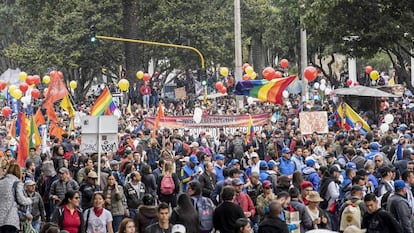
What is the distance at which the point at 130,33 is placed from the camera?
4503cm

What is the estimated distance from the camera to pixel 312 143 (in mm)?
21656

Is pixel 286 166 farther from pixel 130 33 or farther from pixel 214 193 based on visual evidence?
pixel 130 33

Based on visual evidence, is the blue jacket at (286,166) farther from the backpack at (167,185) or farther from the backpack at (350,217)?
the backpack at (350,217)

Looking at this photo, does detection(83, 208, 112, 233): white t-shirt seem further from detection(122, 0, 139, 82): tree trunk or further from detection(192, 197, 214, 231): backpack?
detection(122, 0, 139, 82): tree trunk

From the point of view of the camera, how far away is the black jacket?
11148 millimetres

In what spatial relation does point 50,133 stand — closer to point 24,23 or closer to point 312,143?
point 312,143

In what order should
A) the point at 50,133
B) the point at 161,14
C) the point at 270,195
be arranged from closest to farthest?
the point at 270,195
the point at 50,133
the point at 161,14

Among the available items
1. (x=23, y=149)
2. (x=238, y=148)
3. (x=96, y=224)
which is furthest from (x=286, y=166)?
(x=96, y=224)

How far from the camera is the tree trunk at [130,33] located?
4522cm

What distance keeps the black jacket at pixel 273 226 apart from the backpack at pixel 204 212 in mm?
1997

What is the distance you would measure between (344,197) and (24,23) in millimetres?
45847

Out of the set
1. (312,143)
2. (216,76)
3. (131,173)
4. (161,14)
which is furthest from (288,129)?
(216,76)

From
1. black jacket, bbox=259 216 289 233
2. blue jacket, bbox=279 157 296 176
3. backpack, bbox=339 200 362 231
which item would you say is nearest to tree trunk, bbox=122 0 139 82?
blue jacket, bbox=279 157 296 176

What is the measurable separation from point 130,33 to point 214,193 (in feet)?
99.9
